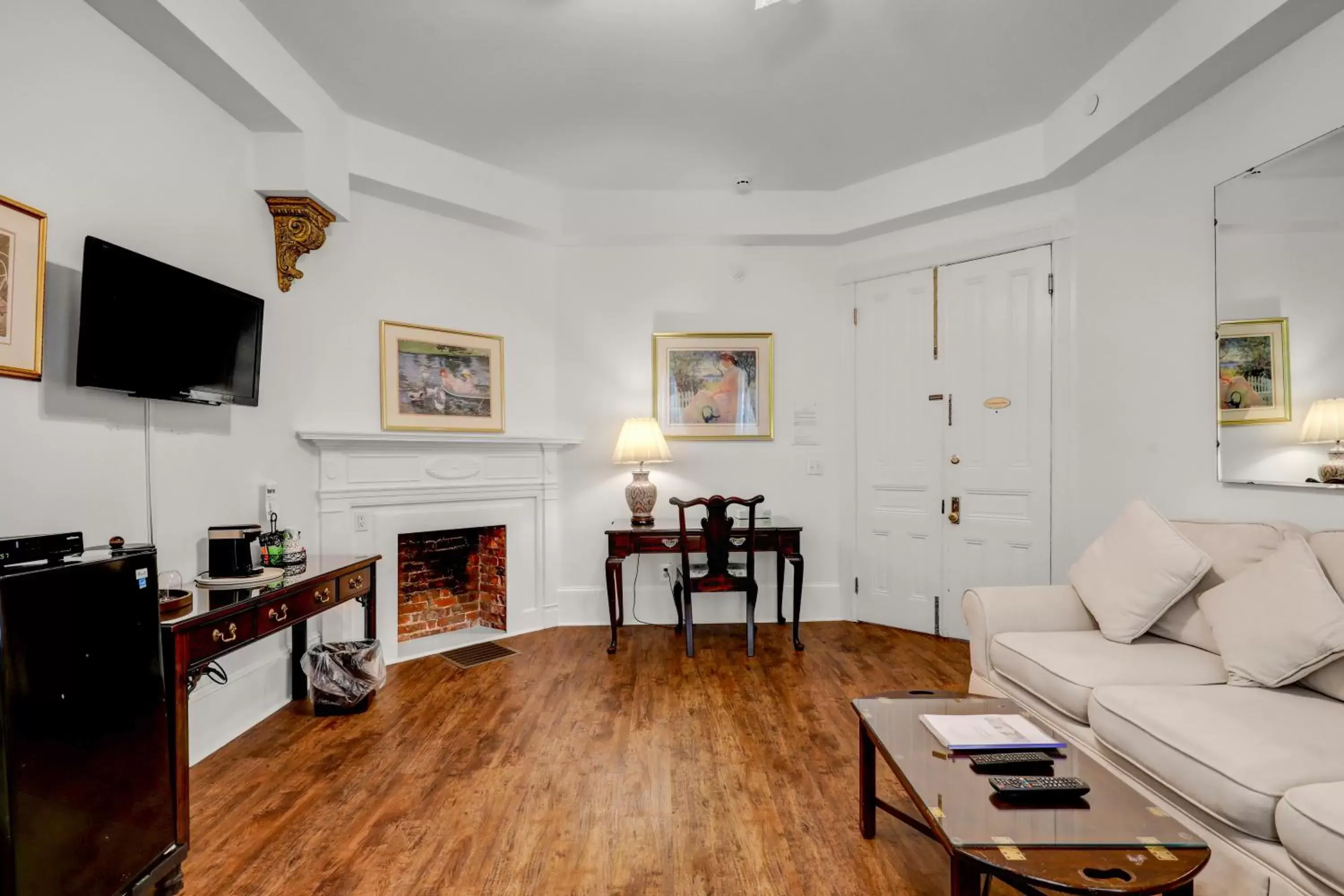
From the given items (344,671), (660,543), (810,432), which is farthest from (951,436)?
(344,671)

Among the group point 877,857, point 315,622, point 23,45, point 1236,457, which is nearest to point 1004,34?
point 1236,457

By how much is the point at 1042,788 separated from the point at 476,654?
309 centimetres

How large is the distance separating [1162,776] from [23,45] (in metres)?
3.69

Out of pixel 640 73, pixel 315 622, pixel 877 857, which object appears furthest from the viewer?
pixel 315 622

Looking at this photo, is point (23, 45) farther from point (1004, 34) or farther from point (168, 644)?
point (1004, 34)

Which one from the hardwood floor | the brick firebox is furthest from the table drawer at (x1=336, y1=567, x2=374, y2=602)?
the brick firebox

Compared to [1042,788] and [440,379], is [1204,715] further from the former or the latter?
[440,379]

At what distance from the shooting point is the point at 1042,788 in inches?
55.8

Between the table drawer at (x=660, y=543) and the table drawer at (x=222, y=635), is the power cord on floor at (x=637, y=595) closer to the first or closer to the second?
the table drawer at (x=660, y=543)

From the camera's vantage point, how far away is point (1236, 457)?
8.53 ft

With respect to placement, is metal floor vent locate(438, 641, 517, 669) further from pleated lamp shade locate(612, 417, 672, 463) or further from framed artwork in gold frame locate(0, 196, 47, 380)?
framed artwork in gold frame locate(0, 196, 47, 380)

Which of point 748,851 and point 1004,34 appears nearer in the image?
point 748,851

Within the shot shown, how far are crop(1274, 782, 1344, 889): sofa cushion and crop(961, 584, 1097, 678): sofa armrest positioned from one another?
120 centimetres

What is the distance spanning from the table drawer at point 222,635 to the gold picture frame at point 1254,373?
146 inches
